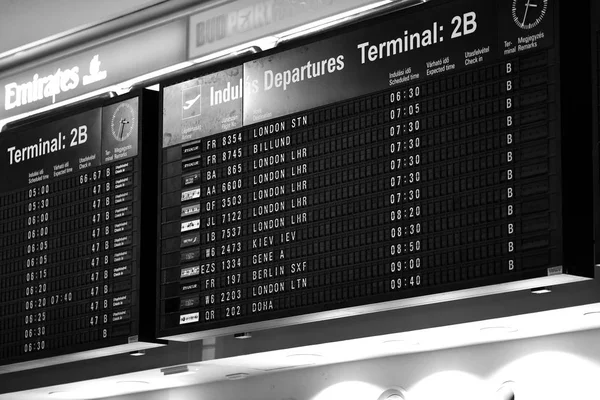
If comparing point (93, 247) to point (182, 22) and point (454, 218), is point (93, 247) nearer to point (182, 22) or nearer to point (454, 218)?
point (182, 22)

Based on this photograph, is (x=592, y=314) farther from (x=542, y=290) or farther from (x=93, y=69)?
(x=93, y=69)

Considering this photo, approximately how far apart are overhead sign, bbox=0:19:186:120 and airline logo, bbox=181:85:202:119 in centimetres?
52

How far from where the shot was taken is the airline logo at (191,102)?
5887 mm

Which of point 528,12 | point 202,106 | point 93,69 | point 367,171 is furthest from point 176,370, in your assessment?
point 528,12

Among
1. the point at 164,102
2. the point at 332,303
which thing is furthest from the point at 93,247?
the point at 332,303

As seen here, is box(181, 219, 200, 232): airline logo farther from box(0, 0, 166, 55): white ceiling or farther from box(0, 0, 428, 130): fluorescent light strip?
box(0, 0, 166, 55): white ceiling

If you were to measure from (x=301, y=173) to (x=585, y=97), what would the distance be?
1349 millimetres

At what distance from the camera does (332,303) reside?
201 inches

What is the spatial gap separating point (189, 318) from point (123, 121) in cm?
118

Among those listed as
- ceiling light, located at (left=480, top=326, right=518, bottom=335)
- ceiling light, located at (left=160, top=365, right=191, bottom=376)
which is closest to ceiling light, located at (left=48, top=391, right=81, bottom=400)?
ceiling light, located at (left=160, top=365, right=191, bottom=376)

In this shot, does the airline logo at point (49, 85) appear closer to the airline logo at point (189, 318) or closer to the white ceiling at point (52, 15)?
the white ceiling at point (52, 15)

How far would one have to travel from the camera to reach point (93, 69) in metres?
6.91

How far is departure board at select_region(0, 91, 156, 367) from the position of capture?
604 cm

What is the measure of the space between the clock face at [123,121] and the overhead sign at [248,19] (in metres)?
0.44
